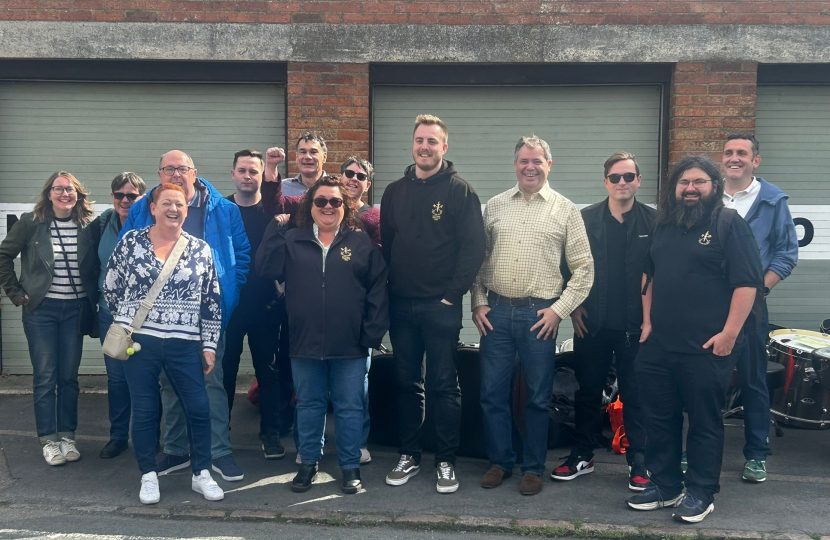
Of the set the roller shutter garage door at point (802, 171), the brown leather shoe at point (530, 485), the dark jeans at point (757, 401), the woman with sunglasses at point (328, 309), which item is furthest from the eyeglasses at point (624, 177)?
the roller shutter garage door at point (802, 171)

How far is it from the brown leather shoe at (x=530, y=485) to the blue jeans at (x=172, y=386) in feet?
→ 6.55

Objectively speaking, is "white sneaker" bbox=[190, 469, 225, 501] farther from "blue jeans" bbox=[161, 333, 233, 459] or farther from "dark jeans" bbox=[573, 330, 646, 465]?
"dark jeans" bbox=[573, 330, 646, 465]

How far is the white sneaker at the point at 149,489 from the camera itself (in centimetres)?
462

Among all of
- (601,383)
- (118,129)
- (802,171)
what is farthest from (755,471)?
(118,129)

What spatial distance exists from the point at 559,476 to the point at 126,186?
3.63 metres

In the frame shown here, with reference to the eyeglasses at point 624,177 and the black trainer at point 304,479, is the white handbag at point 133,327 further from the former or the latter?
the eyeglasses at point 624,177

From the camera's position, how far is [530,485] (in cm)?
478

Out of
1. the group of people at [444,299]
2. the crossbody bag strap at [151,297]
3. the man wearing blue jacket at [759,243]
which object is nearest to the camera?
Answer: the group of people at [444,299]

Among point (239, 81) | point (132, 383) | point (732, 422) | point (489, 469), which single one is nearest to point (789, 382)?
point (732, 422)

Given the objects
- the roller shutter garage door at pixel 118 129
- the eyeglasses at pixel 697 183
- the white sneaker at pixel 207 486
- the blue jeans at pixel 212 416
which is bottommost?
the white sneaker at pixel 207 486

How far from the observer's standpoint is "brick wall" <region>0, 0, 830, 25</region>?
24.1ft

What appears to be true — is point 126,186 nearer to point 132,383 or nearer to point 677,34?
point 132,383

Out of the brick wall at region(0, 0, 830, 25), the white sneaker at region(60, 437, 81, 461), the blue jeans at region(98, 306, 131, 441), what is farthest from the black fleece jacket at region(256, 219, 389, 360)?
the brick wall at region(0, 0, 830, 25)

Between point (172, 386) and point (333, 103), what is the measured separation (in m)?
3.66
